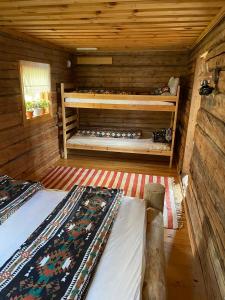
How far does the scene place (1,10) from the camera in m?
2.07

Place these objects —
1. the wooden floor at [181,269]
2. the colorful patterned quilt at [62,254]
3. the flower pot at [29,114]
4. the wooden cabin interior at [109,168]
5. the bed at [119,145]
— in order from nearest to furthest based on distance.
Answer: the colorful patterned quilt at [62,254] → the wooden cabin interior at [109,168] → the wooden floor at [181,269] → the flower pot at [29,114] → the bed at [119,145]

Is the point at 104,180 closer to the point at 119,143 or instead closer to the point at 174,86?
the point at 119,143

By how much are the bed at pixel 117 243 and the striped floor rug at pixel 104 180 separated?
1215mm

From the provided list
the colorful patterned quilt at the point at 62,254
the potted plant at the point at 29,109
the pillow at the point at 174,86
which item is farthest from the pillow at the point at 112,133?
the colorful patterned quilt at the point at 62,254

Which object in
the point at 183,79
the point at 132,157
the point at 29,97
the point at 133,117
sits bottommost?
the point at 132,157

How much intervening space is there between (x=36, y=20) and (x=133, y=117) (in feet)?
10.1

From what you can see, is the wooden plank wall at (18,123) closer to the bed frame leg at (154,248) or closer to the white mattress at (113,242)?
the white mattress at (113,242)

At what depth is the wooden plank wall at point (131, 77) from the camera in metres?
4.69

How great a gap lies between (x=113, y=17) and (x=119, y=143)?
2.55 meters

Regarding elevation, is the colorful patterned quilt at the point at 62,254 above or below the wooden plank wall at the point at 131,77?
below

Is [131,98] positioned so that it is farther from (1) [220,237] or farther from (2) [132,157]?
(1) [220,237]

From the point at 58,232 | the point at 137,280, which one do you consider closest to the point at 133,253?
the point at 137,280

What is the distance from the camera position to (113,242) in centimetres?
156

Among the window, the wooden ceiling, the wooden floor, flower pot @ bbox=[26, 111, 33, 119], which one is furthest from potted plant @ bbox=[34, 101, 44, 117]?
the wooden floor
